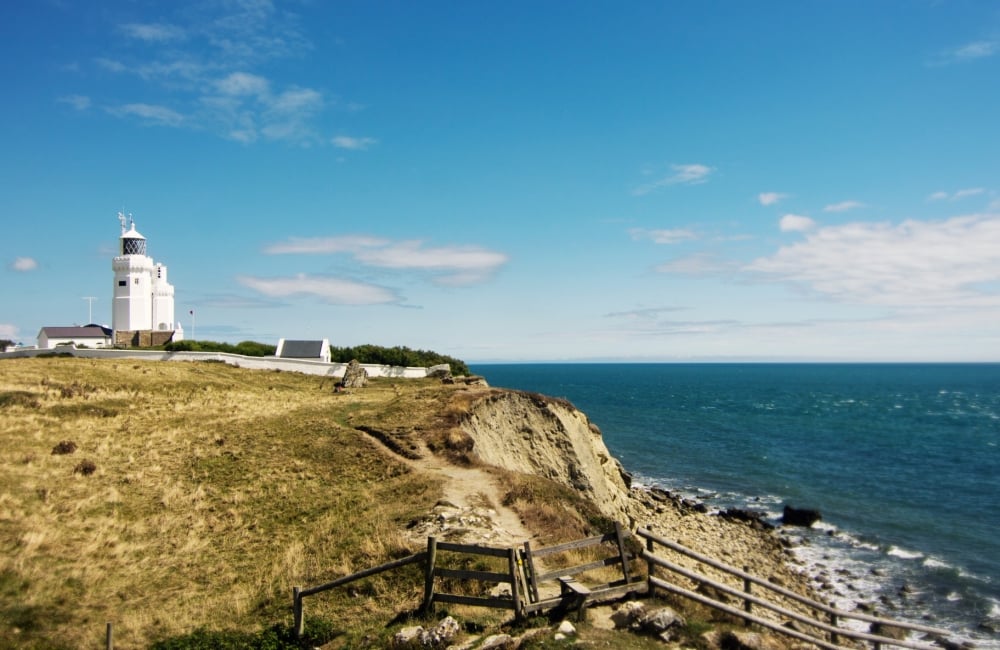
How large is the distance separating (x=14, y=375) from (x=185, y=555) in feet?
121

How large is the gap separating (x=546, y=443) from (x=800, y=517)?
18014 mm

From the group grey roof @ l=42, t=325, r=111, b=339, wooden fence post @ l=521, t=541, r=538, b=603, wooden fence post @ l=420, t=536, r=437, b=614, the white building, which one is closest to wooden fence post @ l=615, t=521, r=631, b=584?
wooden fence post @ l=521, t=541, r=538, b=603

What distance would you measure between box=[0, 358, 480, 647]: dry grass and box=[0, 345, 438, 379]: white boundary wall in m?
20.3

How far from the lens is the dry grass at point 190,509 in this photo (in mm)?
17328

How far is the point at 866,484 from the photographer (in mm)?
52125

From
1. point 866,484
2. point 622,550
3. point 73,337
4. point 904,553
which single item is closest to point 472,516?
point 622,550

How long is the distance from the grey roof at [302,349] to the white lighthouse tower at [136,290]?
1487 centimetres

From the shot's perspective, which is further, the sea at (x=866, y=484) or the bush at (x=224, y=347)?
the bush at (x=224, y=347)

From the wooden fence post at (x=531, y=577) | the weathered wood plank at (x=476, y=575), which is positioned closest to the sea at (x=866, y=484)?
the wooden fence post at (x=531, y=577)

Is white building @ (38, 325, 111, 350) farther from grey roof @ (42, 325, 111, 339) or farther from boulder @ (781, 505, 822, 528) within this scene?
boulder @ (781, 505, 822, 528)

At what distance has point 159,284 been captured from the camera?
82.4 metres

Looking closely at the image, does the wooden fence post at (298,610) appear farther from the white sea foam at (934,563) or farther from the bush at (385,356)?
the bush at (385,356)

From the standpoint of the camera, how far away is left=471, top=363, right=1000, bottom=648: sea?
102 feet

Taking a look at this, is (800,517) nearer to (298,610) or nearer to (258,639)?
(298,610)
